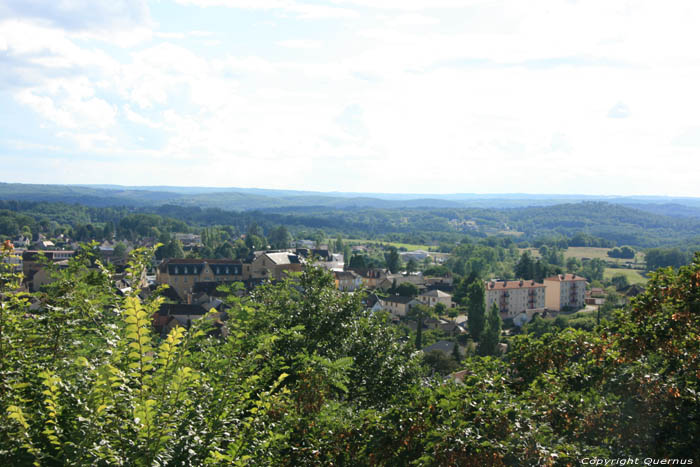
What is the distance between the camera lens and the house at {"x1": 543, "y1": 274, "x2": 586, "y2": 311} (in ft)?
311

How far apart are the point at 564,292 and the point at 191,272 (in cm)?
6188

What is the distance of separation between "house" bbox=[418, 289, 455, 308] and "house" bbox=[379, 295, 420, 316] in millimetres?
4473

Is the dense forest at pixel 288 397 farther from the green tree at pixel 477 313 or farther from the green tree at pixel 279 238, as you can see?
the green tree at pixel 279 238

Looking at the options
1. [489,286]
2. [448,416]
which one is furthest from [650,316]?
[489,286]

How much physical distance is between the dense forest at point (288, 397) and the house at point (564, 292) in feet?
299

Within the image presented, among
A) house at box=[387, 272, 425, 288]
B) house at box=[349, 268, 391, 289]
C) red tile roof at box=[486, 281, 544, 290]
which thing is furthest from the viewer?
house at box=[387, 272, 425, 288]

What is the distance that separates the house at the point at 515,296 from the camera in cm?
9000

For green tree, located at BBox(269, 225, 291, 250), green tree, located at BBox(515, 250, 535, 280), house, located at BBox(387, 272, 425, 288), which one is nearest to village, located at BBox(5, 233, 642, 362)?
house, located at BBox(387, 272, 425, 288)

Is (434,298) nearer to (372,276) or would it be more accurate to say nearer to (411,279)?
(411,279)

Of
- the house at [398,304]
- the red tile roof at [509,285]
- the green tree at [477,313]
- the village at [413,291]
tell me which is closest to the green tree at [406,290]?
the village at [413,291]

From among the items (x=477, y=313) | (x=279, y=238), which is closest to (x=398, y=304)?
(x=477, y=313)

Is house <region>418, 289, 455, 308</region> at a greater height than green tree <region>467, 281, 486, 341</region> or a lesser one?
lesser

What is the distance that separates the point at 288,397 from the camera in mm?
7098
